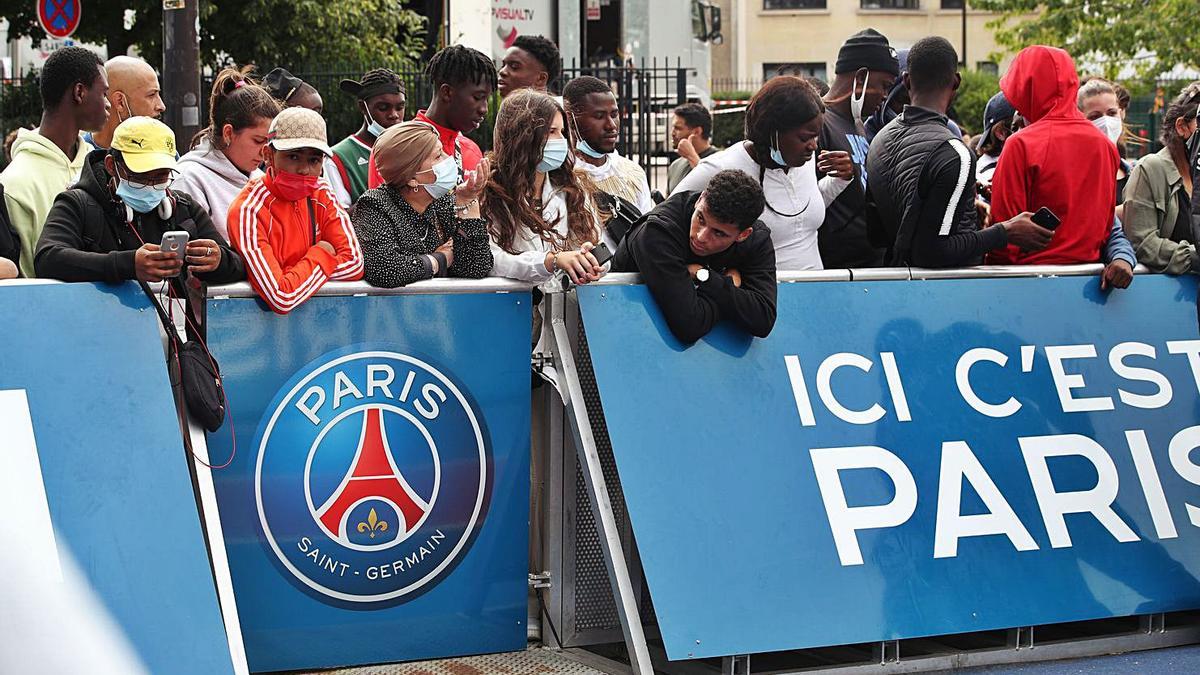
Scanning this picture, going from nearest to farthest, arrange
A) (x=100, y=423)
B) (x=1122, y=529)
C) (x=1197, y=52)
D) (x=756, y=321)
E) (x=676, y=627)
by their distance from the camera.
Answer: (x=100, y=423), (x=676, y=627), (x=756, y=321), (x=1122, y=529), (x=1197, y=52)

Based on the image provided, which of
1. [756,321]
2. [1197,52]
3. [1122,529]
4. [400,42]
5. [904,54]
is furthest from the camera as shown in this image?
[1197,52]

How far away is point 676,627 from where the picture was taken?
15.8ft

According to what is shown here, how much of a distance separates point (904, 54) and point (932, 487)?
306 centimetres

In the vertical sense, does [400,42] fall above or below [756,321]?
above

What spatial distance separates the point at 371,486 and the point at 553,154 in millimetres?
1420

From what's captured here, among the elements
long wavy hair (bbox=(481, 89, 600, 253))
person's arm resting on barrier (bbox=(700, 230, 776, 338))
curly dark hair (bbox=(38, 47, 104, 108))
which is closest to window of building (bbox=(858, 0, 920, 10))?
long wavy hair (bbox=(481, 89, 600, 253))

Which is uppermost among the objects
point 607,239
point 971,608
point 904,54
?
point 904,54

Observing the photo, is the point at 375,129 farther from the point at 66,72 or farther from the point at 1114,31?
the point at 1114,31

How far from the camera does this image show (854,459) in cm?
523

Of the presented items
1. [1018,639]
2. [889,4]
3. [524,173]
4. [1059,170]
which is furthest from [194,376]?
[889,4]

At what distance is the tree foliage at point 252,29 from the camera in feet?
55.9

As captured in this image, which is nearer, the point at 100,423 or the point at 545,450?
the point at 100,423

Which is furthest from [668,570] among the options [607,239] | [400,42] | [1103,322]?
[400,42]

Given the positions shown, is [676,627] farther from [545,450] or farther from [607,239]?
[607,239]
